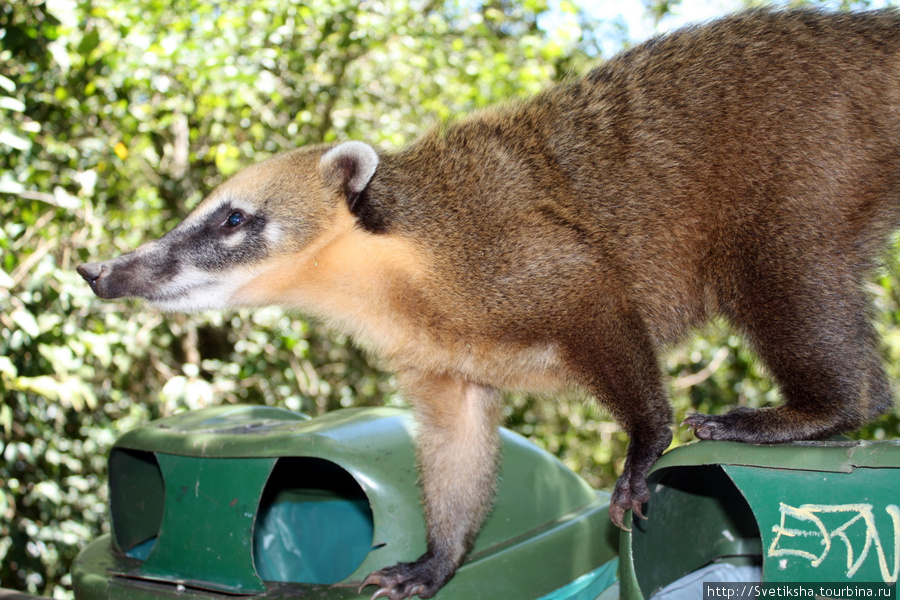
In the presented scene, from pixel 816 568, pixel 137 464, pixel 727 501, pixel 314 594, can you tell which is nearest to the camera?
pixel 816 568

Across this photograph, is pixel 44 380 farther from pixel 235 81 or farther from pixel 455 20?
pixel 455 20

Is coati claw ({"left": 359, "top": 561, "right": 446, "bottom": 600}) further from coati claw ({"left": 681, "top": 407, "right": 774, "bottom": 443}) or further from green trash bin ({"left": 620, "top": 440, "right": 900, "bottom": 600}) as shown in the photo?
coati claw ({"left": 681, "top": 407, "right": 774, "bottom": 443})

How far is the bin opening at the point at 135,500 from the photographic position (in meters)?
2.89

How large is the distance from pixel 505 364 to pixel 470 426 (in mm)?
446

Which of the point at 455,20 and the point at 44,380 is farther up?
the point at 455,20

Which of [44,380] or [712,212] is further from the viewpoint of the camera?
[44,380]

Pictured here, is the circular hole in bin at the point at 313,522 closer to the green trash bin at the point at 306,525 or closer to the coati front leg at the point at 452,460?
the green trash bin at the point at 306,525

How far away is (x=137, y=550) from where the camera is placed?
9.51ft

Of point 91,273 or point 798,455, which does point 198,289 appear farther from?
point 798,455

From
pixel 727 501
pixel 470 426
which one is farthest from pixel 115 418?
pixel 727 501

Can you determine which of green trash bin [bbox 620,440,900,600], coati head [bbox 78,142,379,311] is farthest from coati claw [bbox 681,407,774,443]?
coati head [bbox 78,142,379,311]

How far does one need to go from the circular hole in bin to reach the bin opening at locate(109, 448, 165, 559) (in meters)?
0.40

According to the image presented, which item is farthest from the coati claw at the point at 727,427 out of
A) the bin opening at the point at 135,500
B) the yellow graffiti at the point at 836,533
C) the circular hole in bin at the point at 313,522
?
the bin opening at the point at 135,500

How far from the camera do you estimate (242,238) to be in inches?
103
